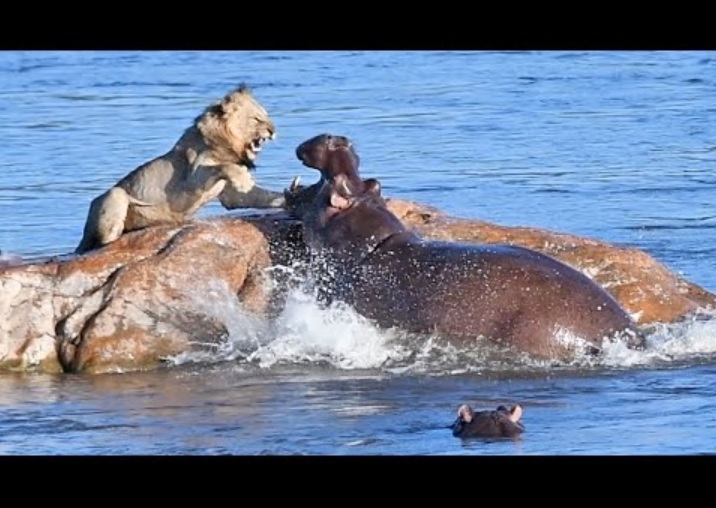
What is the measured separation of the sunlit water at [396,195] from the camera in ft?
33.6

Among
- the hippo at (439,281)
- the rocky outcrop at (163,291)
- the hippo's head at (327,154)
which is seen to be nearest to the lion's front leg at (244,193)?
the rocky outcrop at (163,291)

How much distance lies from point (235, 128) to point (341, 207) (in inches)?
47.5

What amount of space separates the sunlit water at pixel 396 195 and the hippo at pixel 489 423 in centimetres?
9

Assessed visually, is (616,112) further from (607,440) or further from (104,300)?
(607,440)

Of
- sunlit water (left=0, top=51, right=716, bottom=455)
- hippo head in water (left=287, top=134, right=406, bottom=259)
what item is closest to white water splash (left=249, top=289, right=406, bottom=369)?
sunlit water (left=0, top=51, right=716, bottom=455)

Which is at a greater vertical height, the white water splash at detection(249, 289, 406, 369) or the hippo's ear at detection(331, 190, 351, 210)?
the hippo's ear at detection(331, 190, 351, 210)

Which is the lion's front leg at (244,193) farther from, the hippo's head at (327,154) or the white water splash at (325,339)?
the white water splash at (325,339)

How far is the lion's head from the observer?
13.0 metres

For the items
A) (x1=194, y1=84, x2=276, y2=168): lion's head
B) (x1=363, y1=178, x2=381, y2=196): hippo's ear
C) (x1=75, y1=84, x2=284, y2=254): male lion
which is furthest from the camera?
(x1=194, y1=84, x2=276, y2=168): lion's head

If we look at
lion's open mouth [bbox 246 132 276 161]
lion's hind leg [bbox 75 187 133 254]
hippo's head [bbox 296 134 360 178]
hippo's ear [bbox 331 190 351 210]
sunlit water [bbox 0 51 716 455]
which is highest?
hippo's head [bbox 296 134 360 178]

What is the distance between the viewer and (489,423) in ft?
32.4

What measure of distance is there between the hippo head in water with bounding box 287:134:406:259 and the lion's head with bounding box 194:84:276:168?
81 cm

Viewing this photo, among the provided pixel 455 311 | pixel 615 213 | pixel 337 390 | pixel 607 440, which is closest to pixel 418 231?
pixel 455 311

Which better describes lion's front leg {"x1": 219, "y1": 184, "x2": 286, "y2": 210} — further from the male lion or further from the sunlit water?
the sunlit water
